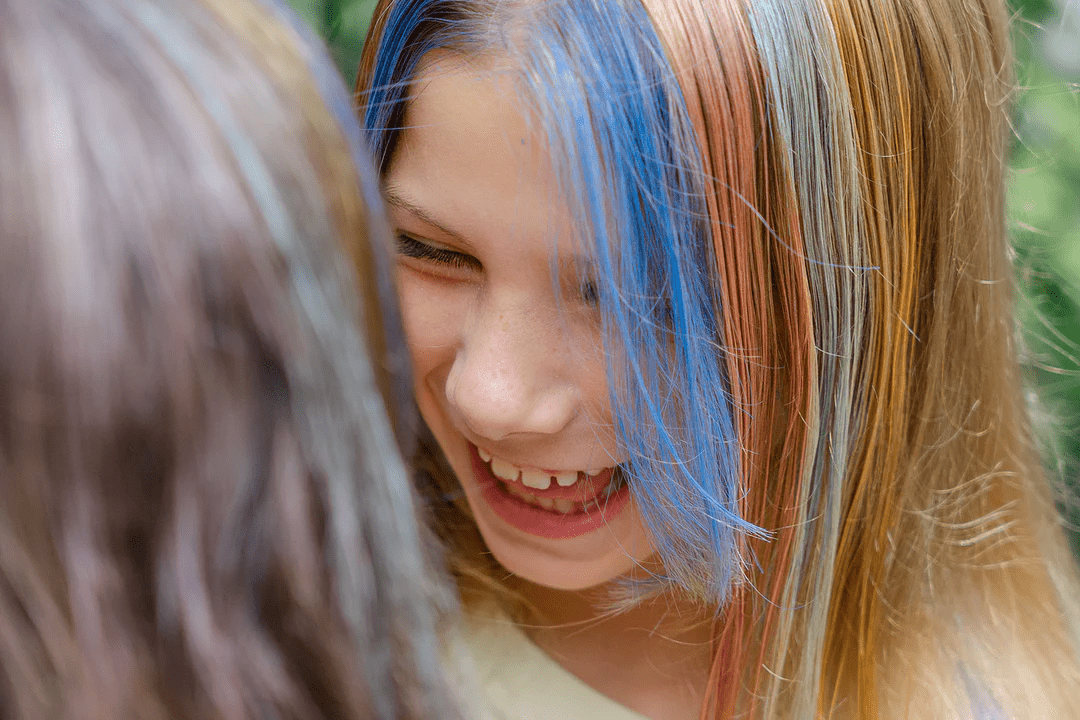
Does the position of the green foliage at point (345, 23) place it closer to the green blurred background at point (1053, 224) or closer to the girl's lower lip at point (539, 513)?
the girl's lower lip at point (539, 513)

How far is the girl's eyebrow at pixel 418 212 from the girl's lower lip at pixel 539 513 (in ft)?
0.74

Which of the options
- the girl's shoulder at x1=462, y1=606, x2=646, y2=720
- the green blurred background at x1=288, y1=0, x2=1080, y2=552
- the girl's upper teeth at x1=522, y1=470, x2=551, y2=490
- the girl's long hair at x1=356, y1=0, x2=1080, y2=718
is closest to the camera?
the girl's long hair at x1=356, y1=0, x2=1080, y2=718

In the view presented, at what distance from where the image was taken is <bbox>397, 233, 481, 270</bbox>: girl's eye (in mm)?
743

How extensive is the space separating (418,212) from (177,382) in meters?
0.38

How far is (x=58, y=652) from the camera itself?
37 cm

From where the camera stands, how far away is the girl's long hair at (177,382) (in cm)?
36

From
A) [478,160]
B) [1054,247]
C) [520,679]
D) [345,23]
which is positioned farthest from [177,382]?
[1054,247]

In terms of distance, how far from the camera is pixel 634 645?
989mm

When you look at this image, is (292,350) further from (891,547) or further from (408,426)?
(891,547)

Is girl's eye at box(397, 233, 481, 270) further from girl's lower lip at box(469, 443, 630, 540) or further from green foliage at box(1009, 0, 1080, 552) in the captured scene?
green foliage at box(1009, 0, 1080, 552)

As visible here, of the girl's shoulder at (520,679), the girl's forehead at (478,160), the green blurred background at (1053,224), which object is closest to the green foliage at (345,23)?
the girl's forehead at (478,160)

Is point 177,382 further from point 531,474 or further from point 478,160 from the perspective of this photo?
point 531,474

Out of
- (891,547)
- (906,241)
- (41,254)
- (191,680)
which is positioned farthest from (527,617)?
(41,254)

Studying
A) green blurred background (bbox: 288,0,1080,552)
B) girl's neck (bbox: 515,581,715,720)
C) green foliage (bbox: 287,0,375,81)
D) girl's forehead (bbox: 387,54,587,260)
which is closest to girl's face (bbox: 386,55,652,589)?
girl's forehead (bbox: 387,54,587,260)
